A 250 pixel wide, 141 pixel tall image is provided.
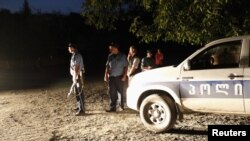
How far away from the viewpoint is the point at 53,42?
1513 inches

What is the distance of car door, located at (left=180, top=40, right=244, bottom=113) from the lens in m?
7.20

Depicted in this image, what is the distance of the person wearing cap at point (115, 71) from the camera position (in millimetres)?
10180

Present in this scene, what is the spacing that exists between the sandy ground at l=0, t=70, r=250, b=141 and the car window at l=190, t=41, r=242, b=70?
133 centimetres

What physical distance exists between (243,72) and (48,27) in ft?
108

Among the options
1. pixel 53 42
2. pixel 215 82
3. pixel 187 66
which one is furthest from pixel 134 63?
pixel 53 42

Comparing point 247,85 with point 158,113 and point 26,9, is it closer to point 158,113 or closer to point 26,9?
point 158,113

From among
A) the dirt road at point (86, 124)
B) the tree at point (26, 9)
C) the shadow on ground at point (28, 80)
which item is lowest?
the dirt road at point (86, 124)

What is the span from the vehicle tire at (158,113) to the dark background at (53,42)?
2458 centimetres

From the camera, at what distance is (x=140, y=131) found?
330 inches

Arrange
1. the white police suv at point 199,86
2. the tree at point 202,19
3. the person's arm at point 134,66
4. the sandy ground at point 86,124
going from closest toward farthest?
the white police suv at point 199,86
the sandy ground at point 86,124
the tree at point 202,19
the person's arm at point 134,66

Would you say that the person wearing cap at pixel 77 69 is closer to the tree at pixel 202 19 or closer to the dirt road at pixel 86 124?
the dirt road at pixel 86 124

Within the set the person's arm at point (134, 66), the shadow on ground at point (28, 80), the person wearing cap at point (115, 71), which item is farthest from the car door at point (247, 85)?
the shadow on ground at point (28, 80)

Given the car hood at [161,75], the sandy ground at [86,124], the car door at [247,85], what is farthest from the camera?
the sandy ground at [86,124]

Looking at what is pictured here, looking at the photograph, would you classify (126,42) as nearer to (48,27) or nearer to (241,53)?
(48,27)
